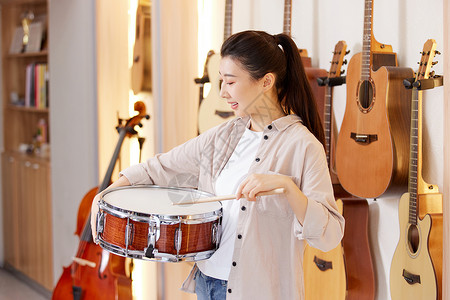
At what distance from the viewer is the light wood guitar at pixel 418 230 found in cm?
158

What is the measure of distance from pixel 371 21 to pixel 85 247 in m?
1.65

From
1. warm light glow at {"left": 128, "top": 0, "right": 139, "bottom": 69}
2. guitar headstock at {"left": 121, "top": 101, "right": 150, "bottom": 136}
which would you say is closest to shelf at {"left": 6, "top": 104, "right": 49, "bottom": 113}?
warm light glow at {"left": 128, "top": 0, "right": 139, "bottom": 69}

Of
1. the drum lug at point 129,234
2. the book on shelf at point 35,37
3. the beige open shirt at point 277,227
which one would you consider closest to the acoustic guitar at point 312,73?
the beige open shirt at point 277,227

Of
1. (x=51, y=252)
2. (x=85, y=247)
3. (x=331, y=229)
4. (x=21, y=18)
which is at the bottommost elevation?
(x=51, y=252)

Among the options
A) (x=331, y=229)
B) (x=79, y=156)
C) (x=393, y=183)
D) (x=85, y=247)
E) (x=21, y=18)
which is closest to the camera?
(x=331, y=229)

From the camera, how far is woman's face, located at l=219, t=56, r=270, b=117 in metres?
1.46

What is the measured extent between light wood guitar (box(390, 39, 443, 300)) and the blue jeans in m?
0.60

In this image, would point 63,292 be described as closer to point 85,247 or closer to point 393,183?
point 85,247

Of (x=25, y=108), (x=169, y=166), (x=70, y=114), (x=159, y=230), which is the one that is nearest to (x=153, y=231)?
(x=159, y=230)

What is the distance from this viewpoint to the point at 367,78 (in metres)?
1.76

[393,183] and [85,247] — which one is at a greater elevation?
[393,183]

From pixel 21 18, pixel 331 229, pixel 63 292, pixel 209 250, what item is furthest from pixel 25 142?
pixel 331 229

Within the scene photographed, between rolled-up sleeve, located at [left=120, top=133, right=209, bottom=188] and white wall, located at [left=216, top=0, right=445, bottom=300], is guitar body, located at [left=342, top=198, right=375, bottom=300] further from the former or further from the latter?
rolled-up sleeve, located at [left=120, top=133, right=209, bottom=188]

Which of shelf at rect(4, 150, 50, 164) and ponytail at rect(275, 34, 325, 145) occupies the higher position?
ponytail at rect(275, 34, 325, 145)
